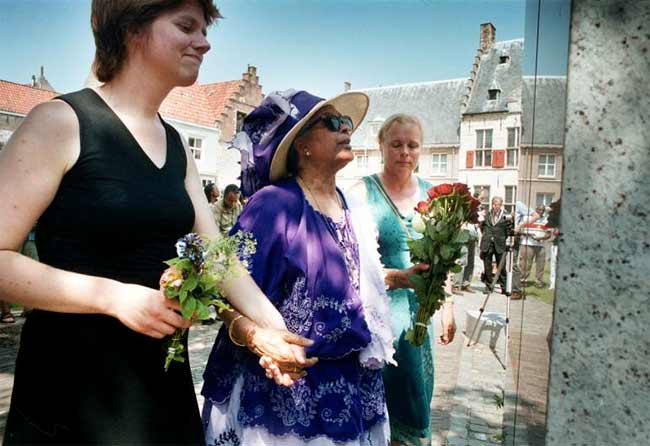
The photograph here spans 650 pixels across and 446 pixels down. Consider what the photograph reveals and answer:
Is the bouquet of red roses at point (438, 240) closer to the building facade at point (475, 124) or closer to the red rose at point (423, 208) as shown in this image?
the red rose at point (423, 208)

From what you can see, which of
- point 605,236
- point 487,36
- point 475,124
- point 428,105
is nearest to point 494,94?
point 475,124

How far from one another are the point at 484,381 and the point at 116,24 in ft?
18.9

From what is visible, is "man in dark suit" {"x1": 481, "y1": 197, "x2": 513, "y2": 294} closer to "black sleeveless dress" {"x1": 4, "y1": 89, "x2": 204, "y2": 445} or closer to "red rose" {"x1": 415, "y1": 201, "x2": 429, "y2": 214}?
"red rose" {"x1": 415, "y1": 201, "x2": 429, "y2": 214}

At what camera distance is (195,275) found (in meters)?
1.36

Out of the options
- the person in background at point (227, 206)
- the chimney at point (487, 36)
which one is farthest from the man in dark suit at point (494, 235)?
the chimney at point (487, 36)

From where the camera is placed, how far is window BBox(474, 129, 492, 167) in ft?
133

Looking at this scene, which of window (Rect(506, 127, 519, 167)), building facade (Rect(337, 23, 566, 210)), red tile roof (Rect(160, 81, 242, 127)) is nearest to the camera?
red tile roof (Rect(160, 81, 242, 127))

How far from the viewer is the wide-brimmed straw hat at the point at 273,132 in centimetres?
247

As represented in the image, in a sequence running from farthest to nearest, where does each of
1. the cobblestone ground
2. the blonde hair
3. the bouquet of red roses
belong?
the blonde hair, the bouquet of red roses, the cobblestone ground

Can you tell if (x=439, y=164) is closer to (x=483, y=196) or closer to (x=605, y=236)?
(x=483, y=196)

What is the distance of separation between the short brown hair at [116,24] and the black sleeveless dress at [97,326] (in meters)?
0.15

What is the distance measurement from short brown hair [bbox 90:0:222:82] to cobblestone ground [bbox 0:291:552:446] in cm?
148

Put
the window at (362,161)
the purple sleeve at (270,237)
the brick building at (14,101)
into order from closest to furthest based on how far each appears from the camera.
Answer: the purple sleeve at (270,237)
the brick building at (14,101)
the window at (362,161)

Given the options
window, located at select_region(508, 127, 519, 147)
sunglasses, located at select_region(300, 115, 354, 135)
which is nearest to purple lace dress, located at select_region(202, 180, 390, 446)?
sunglasses, located at select_region(300, 115, 354, 135)
